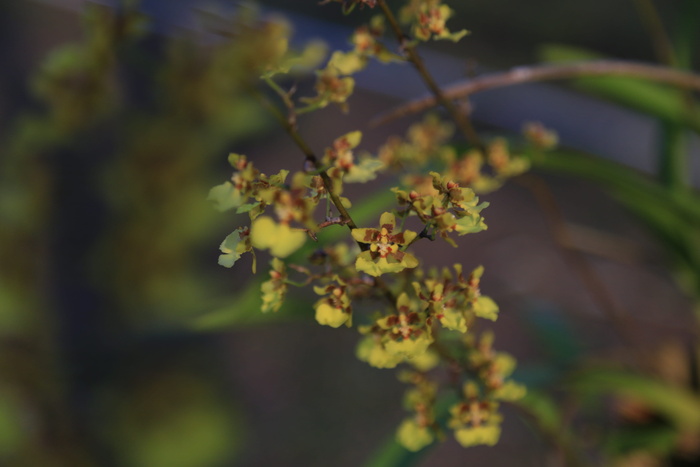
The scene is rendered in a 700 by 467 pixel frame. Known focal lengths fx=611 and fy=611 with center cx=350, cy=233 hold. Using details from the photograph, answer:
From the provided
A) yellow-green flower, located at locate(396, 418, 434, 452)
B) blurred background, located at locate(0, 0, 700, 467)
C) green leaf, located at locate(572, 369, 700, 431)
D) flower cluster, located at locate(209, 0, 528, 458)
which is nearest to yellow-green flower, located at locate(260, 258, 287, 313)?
flower cluster, located at locate(209, 0, 528, 458)

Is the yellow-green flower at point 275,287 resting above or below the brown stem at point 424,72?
below

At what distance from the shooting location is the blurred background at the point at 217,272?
0.70 metres

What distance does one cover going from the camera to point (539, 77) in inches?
17.5

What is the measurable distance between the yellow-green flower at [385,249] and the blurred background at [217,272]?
317 mm

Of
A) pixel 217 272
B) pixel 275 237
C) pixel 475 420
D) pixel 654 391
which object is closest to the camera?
pixel 275 237

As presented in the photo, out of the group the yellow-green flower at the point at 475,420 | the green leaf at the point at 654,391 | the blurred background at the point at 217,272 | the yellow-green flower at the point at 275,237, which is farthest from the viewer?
the blurred background at the point at 217,272

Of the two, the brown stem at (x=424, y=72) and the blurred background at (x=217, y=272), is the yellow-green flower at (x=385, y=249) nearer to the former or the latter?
the brown stem at (x=424, y=72)

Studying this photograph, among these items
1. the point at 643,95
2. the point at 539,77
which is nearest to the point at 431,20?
the point at 539,77

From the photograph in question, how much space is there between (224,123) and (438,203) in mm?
644

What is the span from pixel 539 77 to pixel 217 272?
82 cm

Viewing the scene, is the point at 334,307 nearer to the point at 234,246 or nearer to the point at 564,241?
the point at 234,246

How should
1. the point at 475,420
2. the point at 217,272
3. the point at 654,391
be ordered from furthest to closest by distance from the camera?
the point at 217,272, the point at 654,391, the point at 475,420

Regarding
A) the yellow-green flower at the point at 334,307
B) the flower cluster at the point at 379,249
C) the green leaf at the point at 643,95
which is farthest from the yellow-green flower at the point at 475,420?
the green leaf at the point at 643,95

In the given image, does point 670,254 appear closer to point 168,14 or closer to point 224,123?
point 224,123
